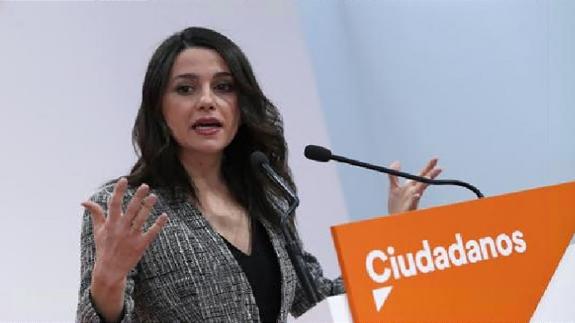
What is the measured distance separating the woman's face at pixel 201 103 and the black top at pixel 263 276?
0.68 feet

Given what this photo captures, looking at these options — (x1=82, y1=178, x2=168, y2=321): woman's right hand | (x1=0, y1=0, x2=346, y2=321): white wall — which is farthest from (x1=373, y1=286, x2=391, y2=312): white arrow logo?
(x1=0, y1=0, x2=346, y2=321): white wall

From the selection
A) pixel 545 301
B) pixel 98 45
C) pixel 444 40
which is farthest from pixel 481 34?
pixel 545 301

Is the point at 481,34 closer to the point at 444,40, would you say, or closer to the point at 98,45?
the point at 444,40

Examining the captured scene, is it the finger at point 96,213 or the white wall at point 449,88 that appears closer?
the finger at point 96,213

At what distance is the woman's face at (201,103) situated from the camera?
1.62m

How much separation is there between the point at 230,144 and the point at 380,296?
855 millimetres

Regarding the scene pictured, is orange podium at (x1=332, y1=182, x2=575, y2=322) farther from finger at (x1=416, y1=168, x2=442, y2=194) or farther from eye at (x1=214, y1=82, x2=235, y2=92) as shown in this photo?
eye at (x1=214, y1=82, x2=235, y2=92)

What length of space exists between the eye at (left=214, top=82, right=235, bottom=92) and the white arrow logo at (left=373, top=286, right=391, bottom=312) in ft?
2.53

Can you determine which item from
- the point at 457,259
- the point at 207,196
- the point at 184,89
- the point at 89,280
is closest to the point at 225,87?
the point at 184,89

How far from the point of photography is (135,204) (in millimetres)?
1207

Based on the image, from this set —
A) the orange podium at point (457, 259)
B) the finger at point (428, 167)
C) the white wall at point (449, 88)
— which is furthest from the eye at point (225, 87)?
the white wall at point (449, 88)

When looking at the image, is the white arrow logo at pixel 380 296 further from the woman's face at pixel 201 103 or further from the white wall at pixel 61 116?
the white wall at pixel 61 116

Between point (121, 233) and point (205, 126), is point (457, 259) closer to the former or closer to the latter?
point (121, 233)

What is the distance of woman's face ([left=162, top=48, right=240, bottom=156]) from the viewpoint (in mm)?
1617
